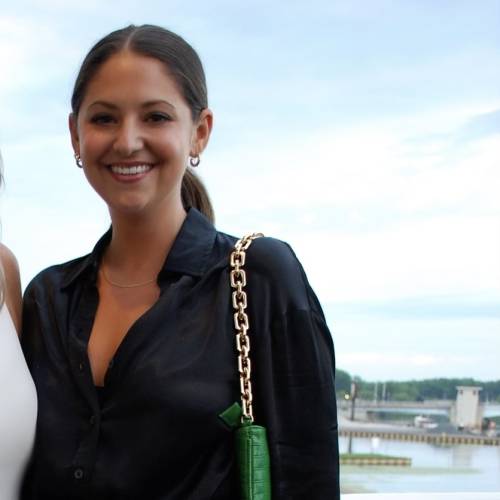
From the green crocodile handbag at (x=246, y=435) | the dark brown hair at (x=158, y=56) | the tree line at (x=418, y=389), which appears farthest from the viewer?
the tree line at (x=418, y=389)

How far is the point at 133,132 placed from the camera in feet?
4.44

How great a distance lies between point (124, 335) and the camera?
54.1 inches

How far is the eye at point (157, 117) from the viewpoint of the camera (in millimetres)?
1373

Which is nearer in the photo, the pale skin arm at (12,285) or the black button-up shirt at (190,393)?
the black button-up shirt at (190,393)

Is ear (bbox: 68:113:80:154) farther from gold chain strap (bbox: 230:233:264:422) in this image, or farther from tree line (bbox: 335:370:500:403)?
tree line (bbox: 335:370:500:403)

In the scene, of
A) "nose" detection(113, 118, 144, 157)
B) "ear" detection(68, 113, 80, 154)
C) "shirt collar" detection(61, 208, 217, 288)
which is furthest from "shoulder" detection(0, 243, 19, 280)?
"nose" detection(113, 118, 144, 157)

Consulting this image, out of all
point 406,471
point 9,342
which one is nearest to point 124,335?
point 9,342

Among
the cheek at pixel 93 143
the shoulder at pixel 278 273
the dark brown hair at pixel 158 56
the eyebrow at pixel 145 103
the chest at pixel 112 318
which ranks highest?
the dark brown hair at pixel 158 56

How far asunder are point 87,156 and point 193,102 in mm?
187

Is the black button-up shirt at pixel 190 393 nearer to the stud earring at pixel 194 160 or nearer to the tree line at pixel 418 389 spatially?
the stud earring at pixel 194 160

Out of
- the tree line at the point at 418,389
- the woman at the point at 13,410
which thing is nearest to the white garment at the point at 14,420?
the woman at the point at 13,410

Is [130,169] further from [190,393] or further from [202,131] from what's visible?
[190,393]

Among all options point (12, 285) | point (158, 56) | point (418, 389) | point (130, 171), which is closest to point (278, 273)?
point (130, 171)

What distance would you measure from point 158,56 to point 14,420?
0.60 metres
